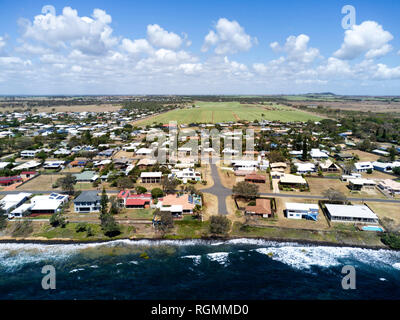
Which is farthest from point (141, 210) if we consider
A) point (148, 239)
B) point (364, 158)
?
point (364, 158)

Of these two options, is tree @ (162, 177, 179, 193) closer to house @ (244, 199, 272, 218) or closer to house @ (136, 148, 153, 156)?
house @ (244, 199, 272, 218)

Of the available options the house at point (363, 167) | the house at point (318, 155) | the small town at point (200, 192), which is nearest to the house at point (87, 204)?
the small town at point (200, 192)

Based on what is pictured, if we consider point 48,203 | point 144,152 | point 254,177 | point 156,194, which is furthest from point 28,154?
point 254,177
